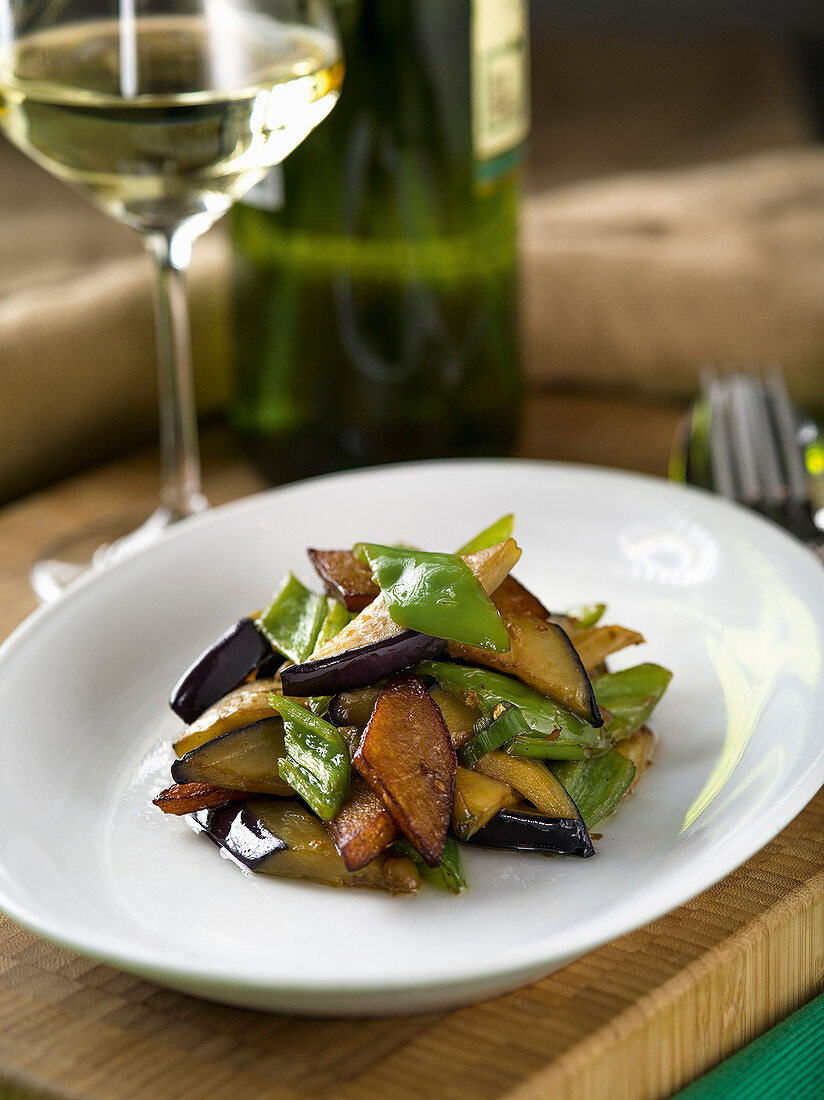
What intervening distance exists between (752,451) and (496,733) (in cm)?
60

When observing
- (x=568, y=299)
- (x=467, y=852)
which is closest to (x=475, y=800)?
(x=467, y=852)

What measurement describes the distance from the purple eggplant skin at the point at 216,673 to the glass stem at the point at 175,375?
48 centimetres

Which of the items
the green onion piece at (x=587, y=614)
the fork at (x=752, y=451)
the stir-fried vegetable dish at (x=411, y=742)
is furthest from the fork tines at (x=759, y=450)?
the stir-fried vegetable dish at (x=411, y=742)

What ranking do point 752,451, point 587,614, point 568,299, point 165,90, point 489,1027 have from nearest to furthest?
point 489,1027 < point 587,614 < point 165,90 < point 752,451 < point 568,299

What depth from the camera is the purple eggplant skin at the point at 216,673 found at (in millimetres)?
793

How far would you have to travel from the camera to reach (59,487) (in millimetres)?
1458

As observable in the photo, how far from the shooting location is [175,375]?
123cm

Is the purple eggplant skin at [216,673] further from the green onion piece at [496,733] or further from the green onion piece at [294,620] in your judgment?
the green onion piece at [496,733]

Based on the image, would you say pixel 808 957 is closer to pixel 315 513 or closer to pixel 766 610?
pixel 766 610

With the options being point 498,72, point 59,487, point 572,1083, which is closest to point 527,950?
point 572,1083

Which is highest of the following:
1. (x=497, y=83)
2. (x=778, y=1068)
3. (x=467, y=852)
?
(x=497, y=83)

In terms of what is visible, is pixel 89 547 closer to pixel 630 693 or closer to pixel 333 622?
pixel 333 622

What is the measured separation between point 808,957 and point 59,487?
3.23 feet

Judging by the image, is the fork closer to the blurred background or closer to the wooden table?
the blurred background
